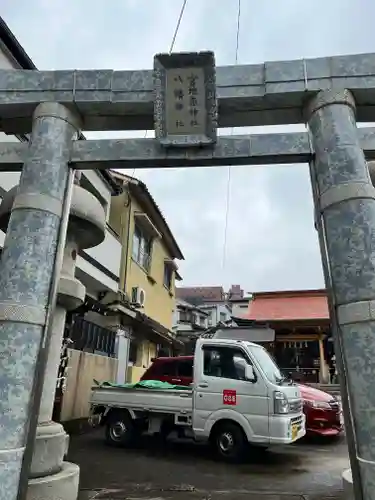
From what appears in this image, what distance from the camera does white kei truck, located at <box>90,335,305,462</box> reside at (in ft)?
25.3

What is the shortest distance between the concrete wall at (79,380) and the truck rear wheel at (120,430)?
5.24 ft

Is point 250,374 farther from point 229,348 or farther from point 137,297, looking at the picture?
point 137,297

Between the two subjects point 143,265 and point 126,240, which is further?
point 143,265

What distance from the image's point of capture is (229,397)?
8.06 meters

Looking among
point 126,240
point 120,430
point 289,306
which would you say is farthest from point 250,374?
point 289,306

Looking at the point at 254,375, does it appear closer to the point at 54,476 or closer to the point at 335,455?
the point at 335,455

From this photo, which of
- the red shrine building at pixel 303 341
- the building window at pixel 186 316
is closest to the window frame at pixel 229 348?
the red shrine building at pixel 303 341

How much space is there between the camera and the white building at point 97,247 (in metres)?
8.47

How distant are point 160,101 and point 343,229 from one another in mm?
2308

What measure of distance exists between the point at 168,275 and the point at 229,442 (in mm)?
14424

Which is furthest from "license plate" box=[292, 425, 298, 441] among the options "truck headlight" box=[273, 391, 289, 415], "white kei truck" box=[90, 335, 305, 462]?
"truck headlight" box=[273, 391, 289, 415]

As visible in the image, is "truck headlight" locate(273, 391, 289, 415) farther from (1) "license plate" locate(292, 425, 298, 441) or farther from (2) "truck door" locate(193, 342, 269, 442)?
(1) "license plate" locate(292, 425, 298, 441)

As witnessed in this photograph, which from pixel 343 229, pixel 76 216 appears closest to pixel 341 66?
pixel 343 229

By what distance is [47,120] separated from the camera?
4434mm
